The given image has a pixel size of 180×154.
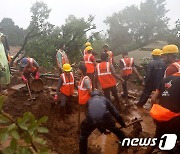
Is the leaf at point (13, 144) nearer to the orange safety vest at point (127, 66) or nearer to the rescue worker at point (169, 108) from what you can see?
the rescue worker at point (169, 108)

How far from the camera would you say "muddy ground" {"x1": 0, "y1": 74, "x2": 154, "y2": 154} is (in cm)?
584

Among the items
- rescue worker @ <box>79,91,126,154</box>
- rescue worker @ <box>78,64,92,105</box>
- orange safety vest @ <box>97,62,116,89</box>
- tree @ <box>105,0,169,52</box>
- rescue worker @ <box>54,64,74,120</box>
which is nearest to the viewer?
rescue worker @ <box>79,91,126,154</box>

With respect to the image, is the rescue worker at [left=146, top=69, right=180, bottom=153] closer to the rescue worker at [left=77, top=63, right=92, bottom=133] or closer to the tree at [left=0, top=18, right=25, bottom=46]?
the rescue worker at [left=77, top=63, right=92, bottom=133]

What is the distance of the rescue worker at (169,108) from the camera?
3.98m

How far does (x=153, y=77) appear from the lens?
714 cm

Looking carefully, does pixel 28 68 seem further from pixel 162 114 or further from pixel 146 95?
pixel 162 114

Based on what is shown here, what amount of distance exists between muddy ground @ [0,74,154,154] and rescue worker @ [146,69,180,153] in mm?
1268

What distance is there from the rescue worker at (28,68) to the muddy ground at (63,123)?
54 cm

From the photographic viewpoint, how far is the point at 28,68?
820 cm

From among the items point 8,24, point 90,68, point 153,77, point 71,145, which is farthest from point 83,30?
point 8,24

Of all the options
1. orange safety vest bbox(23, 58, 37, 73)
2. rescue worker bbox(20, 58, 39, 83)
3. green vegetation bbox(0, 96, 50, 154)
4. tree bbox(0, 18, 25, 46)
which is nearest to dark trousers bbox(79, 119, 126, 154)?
green vegetation bbox(0, 96, 50, 154)

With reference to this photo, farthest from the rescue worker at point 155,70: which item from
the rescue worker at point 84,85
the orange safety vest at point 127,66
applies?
the rescue worker at point 84,85

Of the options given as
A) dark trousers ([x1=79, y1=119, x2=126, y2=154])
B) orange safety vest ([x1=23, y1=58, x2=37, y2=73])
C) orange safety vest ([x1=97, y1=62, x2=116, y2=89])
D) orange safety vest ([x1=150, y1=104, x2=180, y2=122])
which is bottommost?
dark trousers ([x1=79, y1=119, x2=126, y2=154])

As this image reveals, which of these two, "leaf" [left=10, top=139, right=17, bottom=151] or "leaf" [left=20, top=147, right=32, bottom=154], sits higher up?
"leaf" [left=10, top=139, right=17, bottom=151]
